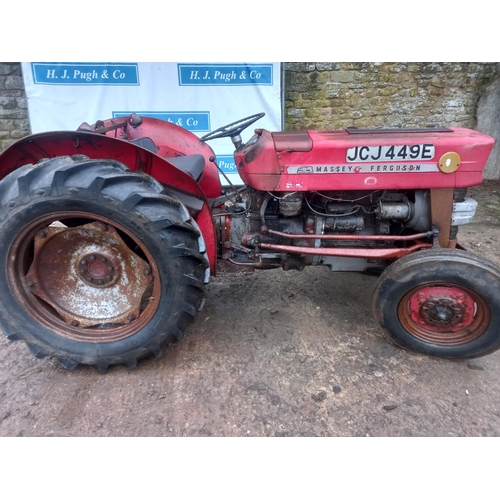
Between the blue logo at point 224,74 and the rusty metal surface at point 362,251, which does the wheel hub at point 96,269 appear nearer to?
the rusty metal surface at point 362,251

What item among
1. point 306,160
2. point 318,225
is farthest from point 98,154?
point 318,225

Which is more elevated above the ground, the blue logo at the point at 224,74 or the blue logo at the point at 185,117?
the blue logo at the point at 224,74

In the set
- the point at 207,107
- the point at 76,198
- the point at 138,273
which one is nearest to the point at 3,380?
the point at 138,273

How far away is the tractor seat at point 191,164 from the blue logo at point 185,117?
9.26 ft

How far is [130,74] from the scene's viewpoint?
4785 millimetres

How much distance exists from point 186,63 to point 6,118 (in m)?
2.56

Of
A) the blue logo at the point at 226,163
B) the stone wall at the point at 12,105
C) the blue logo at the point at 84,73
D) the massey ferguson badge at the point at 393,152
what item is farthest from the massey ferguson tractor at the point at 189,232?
the stone wall at the point at 12,105

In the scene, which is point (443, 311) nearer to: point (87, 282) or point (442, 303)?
point (442, 303)

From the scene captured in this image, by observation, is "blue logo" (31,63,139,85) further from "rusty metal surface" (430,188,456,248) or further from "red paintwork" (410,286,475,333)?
"red paintwork" (410,286,475,333)

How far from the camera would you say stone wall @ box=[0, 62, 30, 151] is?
4.83 meters

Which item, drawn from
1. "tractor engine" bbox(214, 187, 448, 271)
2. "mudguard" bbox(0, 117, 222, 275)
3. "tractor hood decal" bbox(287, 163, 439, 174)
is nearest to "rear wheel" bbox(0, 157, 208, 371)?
"mudguard" bbox(0, 117, 222, 275)

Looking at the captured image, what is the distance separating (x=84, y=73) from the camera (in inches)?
187

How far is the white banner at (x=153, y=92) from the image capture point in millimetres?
4754

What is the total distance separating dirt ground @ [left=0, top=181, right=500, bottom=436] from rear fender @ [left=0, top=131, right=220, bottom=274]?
3.06 feet
